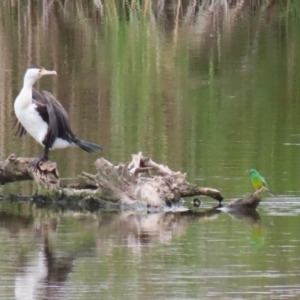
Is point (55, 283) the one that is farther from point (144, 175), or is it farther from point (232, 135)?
point (232, 135)

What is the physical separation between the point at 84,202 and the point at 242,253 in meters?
2.48

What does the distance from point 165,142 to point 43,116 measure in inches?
128

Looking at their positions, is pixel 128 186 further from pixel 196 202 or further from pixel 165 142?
pixel 165 142

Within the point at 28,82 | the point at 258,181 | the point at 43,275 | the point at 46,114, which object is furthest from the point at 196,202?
the point at 43,275

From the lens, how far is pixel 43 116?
11.9 meters

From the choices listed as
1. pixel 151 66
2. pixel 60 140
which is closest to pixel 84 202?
pixel 60 140

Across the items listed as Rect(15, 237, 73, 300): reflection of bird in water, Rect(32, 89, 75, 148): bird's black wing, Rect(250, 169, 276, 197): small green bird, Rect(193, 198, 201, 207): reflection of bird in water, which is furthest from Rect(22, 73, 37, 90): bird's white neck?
Rect(15, 237, 73, 300): reflection of bird in water

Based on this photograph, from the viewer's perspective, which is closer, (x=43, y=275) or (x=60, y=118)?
(x=43, y=275)

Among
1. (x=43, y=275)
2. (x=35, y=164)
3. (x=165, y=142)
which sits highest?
(x=35, y=164)

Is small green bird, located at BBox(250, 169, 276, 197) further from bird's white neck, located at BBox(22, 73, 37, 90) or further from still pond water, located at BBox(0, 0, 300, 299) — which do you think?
bird's white neck, located at BBox(22, 73, 37, 90)

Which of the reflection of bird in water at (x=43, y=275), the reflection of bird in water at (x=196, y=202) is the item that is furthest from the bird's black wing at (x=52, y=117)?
the reflection of bird in water at (x=43, y=275)

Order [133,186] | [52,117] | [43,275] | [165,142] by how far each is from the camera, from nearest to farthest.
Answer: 1. [43,275]
2. [133,186]
3. [52,117]
4. [165,142]

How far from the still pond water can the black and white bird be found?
54 centimetres

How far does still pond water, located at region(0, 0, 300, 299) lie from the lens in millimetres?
8516
